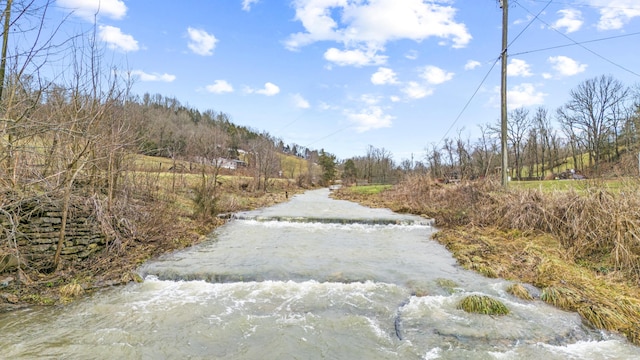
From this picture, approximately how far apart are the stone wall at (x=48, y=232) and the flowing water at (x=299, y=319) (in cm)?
141

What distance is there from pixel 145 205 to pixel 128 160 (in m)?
1.48

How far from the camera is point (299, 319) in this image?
5238 millimetres

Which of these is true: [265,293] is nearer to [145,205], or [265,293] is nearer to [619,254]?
[145,205]

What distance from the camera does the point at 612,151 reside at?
38438 mm

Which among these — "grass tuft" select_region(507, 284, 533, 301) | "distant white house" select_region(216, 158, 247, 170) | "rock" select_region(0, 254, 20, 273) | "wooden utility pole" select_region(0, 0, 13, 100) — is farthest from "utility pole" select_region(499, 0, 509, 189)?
"rock" select_region(0, 254, 20, 273)

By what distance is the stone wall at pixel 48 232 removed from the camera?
6.42 meters

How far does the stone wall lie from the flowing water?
141 cm

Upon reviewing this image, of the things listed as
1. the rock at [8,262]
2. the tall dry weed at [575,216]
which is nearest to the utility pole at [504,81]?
the tall dry weed at [575,216]

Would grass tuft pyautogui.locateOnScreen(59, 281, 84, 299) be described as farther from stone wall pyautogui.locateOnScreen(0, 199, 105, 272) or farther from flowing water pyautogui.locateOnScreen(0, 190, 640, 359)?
stone wall pyautogui.locateOnScreen(0, 199, 105, 272)

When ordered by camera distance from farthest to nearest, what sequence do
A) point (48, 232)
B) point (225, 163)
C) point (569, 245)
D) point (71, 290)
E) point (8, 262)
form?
point (225, 163) → point (569, 245) → point (48, 232) → point (8, 262) → point (71, 290)

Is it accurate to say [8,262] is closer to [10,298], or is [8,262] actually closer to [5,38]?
[10,298]

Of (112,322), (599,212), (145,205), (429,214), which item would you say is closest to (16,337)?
(112,322)

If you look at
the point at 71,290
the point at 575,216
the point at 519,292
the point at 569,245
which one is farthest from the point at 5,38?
the point at 575,216

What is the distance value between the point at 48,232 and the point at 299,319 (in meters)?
5.73
